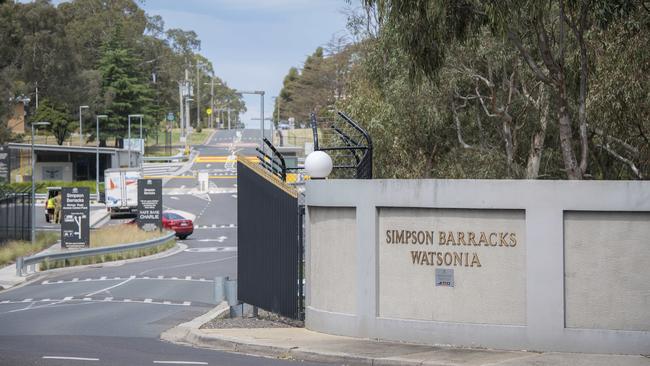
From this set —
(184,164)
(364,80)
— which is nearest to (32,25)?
(184,164)

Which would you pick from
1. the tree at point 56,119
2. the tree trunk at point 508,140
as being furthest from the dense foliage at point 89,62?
the tree trunk at point 508,140

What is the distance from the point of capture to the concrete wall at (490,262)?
13758mm

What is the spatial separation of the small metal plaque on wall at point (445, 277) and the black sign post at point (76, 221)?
28.6 meters

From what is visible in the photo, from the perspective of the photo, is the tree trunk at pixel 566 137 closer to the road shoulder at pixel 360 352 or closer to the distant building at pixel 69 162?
the road shoulder at pixel 360 352

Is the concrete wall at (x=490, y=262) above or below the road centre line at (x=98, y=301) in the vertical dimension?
above

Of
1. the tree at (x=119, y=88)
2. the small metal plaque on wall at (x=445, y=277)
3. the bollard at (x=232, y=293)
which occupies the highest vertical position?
the tree at (x=119, y=88)

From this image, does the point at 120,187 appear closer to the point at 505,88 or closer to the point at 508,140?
the point at 505,88

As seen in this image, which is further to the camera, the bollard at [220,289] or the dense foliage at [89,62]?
the dense foliage at [89,62]

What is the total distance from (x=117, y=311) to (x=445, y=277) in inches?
388

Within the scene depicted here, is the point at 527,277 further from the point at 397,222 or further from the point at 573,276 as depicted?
the point at 397,222

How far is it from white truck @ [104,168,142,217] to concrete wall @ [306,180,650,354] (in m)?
47.1

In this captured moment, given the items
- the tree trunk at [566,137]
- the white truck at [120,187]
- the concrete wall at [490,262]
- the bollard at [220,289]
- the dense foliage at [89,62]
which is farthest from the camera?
the dense foliage at [89,62]

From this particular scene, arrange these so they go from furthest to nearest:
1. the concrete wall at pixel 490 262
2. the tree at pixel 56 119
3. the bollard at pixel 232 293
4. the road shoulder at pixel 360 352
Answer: the tree at pixel 56 119, the bollard at pixel 232 293, the concrete wall at pixel 490 262, the road shoulder at pixel 360 352

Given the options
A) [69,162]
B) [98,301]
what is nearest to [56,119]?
[69,162]
